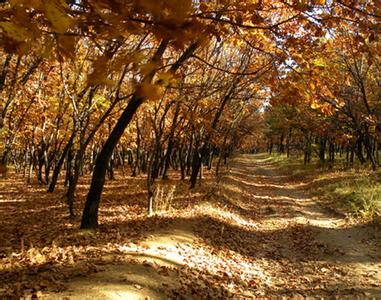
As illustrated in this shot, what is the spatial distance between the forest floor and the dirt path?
2cm

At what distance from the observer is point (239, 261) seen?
7594mm

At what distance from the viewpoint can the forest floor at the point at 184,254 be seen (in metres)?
5.12

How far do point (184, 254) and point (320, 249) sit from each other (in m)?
3.70

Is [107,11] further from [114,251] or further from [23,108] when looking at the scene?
[23,108]

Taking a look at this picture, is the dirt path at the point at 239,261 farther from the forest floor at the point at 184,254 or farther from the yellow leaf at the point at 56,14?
the yellow leaf at the point at 56,14

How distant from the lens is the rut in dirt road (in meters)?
6.40

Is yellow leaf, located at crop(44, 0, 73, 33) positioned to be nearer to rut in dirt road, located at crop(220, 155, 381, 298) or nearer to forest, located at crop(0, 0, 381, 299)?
forest, located at crop(0, 0, 381, 299)

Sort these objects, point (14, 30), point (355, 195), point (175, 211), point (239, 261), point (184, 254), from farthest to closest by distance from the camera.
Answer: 1. point (355, 195)
2. point (175, 211)
3. point (239, 261)
4. point (184, 254)
5. point (14, 30)

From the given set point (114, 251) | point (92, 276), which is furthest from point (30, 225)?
point (92, 276)

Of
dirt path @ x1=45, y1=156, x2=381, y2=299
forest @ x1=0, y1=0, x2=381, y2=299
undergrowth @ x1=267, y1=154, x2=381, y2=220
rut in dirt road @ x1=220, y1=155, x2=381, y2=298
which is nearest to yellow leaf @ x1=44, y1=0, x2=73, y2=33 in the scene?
forest @ x1=0, y1=0, x2=381, y2=299

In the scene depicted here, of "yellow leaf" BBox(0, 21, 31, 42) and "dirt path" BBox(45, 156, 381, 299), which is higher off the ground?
"yellow leaf" BBox(0, 21, 31, 42)

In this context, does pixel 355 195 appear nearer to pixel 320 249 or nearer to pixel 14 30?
pixel 320 249

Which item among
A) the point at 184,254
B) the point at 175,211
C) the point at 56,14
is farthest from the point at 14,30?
the point at 175,211

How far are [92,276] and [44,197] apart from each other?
33.2ft
